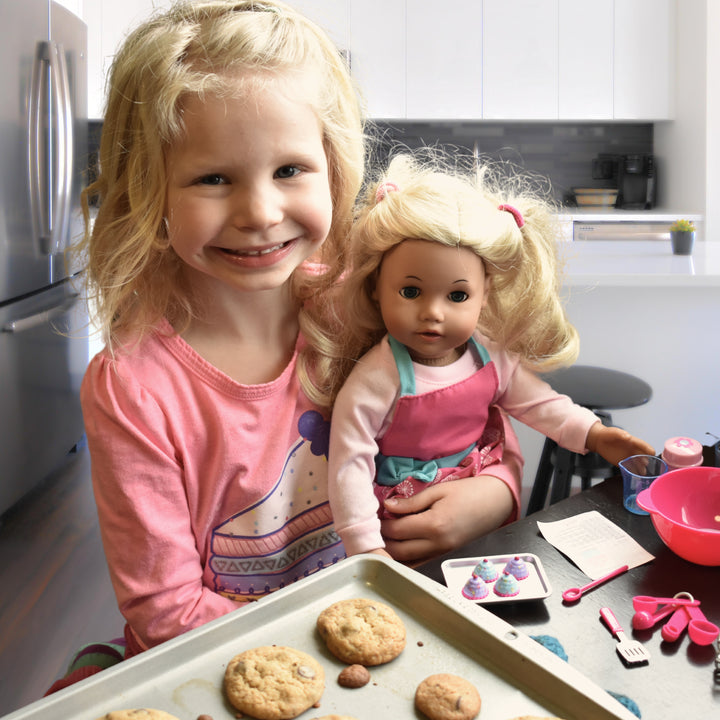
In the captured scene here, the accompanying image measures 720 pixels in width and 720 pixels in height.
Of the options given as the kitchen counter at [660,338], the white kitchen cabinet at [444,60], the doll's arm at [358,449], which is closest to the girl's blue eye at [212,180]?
the doll's arm at [358,449]

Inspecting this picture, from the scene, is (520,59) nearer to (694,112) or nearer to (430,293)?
(694,112)

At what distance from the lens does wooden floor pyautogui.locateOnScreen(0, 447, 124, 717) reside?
6.34ft

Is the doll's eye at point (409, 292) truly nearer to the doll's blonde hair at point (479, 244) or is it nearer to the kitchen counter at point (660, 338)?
the doll's blonde hair at point (479, 244)

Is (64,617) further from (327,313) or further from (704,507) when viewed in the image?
(704,507)

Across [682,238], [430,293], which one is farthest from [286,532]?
[682,238]

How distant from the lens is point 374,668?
0.68 m

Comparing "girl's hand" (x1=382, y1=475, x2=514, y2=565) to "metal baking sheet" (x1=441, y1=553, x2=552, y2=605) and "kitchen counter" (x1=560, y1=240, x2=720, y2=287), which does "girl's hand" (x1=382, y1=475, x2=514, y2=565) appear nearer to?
"metal baking sheet" (x1=441, y1=553, x2=552, y2=605)

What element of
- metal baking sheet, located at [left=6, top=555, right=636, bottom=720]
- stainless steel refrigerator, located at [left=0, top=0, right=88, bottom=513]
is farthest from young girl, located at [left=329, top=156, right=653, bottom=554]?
stainless steel refrigerator, located at [left=0, top=0, right=88, bottom=513]

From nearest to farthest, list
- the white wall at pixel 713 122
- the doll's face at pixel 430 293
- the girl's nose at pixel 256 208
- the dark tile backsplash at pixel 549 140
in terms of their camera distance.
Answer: the girl's nose at pixel 256 208 < the doll's face at pixel 430 293 < the white wall at pixel 713 122 < the dark tile backsplash at pixel 549 140

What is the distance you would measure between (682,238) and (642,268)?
0.33 m

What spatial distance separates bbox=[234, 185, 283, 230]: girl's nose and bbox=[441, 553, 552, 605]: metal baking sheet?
0.42 metres

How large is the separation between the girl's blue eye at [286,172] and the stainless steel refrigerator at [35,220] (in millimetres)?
1769

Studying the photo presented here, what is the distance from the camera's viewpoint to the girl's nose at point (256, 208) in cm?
86

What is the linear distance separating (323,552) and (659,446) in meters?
1.52
